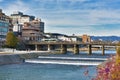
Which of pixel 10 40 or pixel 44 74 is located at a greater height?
pixel 10 40

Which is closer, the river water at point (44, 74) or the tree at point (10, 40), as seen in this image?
the river water at point (44, 74)

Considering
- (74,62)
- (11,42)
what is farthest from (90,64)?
(11,42)

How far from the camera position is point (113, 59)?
371 inches

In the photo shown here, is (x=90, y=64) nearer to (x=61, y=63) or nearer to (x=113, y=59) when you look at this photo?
(x=61, y=63)

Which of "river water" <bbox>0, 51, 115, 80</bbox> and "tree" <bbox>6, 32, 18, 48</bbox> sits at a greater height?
"tree" <bbox>6, 32, 18, 48</bbox>

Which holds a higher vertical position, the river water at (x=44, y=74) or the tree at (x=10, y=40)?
the tree at (x=10, y=40)

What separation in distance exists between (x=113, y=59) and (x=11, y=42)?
131794 millimetres

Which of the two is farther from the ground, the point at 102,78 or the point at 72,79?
the point at 102,78

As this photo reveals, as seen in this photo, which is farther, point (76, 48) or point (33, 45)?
point (33, 45)

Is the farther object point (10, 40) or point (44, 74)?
point (10, 40)

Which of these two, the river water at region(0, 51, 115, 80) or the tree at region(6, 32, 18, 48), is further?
the tree at region(6, 32, 18, 48)

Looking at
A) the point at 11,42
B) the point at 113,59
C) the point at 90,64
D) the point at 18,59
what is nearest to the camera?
the point at 113,59

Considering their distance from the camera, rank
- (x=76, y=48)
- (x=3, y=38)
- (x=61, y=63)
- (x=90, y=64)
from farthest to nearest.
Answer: (x=76, y=48) < (x=3, y=38) < (x=61, y=63) < (x=90, y=64)

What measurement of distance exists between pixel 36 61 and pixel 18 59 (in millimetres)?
5938
